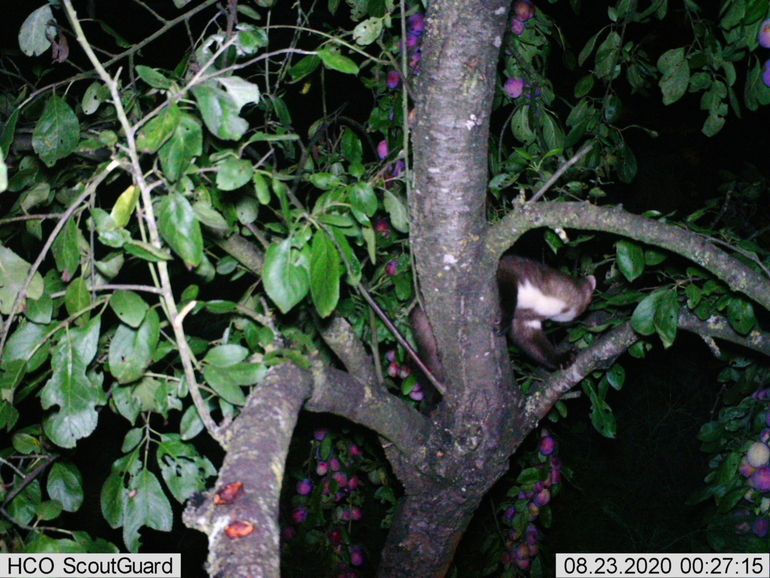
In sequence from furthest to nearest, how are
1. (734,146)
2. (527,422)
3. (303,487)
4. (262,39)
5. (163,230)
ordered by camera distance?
1. (734,146)
2. (303,487)
3. (527,422)
4. (262,39)
5. (163,230)

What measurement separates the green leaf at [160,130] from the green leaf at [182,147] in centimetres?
2

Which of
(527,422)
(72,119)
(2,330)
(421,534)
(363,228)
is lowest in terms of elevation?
(421,534)

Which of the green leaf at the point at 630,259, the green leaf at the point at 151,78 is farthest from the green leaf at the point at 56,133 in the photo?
the green leaf at the point at 630,259

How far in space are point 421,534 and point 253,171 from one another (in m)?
1.17

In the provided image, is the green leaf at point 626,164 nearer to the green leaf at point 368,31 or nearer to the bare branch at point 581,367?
the bare branch at point 581,367

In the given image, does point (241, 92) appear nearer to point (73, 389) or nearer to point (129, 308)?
point (129, 308)

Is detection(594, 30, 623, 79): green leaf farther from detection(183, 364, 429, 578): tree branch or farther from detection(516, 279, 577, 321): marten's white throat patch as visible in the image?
detection(183, 364, 429, 578): tree branch

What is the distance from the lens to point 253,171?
49.2 inches

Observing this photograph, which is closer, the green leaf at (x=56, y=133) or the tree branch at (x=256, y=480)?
the tree branch at (x=256, y=480)

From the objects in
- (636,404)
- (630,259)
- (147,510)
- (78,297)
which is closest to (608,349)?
(630,259)

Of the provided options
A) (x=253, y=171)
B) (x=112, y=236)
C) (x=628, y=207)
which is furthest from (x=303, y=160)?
(x=628, y=207)

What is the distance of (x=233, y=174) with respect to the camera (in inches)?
46.6

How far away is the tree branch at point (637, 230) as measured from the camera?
1.50 meters

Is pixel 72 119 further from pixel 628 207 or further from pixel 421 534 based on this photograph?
pixel 628 207
